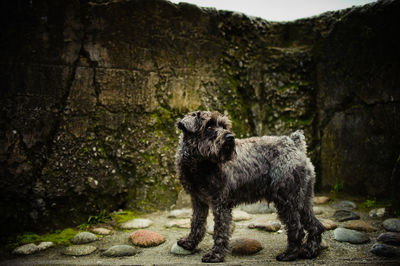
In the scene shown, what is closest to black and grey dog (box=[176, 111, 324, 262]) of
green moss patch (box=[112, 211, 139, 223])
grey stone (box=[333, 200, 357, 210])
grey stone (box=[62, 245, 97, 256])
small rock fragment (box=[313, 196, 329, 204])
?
grey stone (box=[62, 245, 97, 256])

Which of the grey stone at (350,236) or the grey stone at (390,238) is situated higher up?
the grey stone at (390,238)

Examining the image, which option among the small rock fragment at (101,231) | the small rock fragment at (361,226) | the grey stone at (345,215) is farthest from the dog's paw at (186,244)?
the grey stone at (345,215)

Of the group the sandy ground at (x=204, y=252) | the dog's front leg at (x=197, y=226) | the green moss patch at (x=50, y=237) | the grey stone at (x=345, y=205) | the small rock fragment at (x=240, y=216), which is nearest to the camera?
the sandy ground at (x=204, y=252)

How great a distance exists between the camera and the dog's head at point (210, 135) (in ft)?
11.2

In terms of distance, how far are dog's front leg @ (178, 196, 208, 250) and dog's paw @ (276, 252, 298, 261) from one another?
1.03m

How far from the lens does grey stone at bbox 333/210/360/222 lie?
15.4 ft

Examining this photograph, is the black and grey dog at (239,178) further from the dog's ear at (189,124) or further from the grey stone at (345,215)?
the grey stone at (345,215)

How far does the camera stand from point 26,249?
379 centimetres

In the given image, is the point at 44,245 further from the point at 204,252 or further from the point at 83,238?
the point at 204,252

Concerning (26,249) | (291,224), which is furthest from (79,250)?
(291,224)

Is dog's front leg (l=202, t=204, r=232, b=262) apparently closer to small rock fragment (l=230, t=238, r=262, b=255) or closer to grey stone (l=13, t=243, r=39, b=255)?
small rock fragment (l=230, t=238, r=262, b=255)

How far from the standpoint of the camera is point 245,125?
613 cm

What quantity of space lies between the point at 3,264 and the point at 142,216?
6.95ft

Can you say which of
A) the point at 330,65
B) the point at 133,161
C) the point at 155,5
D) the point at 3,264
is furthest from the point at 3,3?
the point at 330,65
